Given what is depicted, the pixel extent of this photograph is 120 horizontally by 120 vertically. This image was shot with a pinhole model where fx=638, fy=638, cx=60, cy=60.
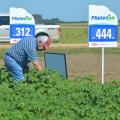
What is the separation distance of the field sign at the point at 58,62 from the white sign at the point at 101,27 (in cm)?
175

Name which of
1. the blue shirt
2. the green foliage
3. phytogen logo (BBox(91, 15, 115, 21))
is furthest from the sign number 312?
the green foliage

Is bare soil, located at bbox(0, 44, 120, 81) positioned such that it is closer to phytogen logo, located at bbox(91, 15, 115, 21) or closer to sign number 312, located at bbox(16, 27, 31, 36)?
sign number 312, located at bbox(16, 27, 31, 36)

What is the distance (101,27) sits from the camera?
53.8ft

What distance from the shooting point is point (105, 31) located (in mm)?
16453

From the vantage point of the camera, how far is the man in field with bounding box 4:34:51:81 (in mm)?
12383

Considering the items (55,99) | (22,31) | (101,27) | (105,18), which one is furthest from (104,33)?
(55,99)

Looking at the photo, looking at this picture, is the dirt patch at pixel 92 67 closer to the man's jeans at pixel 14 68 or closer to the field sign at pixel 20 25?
the field sign at pixel 20 25

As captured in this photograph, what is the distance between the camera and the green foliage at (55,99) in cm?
895

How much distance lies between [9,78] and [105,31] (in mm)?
4364

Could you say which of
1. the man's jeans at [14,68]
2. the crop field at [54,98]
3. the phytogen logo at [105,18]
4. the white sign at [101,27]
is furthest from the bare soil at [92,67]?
the crop field at [54,98]

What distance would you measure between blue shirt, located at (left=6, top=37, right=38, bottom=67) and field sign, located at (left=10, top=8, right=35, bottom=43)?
529 cm

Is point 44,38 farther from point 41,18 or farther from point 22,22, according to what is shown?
point 41,18

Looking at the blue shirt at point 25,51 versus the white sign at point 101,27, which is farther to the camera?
the white sign at point 101,27

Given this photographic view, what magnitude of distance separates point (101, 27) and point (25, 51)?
13.9 feet
